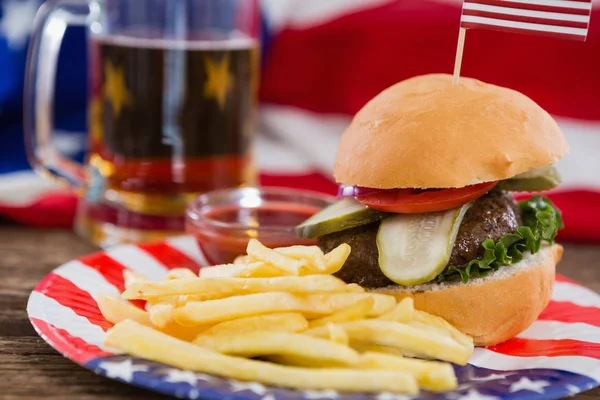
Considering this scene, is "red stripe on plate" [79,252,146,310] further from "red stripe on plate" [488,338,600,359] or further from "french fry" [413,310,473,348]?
"red stripe on plate" [488,338,600,359]

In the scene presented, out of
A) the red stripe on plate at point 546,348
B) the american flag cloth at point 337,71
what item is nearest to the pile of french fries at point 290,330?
the red stripe on plate at point 546,348

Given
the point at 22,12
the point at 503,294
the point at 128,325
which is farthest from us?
the point at 22,12

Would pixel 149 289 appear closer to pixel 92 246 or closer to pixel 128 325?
pixel 128 325

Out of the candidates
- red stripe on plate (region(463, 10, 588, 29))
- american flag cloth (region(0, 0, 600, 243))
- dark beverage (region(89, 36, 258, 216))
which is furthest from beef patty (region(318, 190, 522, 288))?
american flag cloth (region(0, 0, 600, 243))

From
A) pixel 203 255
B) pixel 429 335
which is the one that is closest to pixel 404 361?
pixel 429 335

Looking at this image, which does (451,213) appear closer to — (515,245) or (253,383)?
(515,245)
